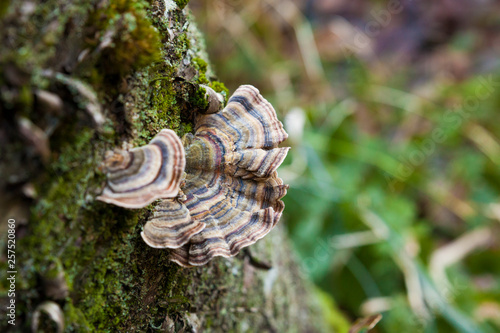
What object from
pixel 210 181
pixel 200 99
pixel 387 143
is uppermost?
pixel 200 99

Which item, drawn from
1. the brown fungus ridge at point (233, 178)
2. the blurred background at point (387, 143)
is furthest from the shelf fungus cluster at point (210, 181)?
the blurred background at point (387, 143)

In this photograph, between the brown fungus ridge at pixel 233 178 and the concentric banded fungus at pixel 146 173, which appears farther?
the brown fungus ridge at pixel 233 178

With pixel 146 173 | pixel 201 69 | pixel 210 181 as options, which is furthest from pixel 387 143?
pixel 146 173

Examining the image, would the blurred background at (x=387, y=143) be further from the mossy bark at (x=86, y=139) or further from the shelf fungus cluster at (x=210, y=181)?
the mossy bark at (x=86, y=139)

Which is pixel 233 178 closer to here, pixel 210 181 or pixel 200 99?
pixel 210 181

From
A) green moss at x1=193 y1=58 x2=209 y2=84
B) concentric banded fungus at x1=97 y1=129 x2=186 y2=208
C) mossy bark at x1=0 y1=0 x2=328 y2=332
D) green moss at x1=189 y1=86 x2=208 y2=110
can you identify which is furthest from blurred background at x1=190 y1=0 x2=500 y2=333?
concentric banded fungus at x1=97 y1=129 x2=186 y2=208

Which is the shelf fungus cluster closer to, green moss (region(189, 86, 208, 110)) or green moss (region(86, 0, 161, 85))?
green moss (region(189, 86, 208, 110))

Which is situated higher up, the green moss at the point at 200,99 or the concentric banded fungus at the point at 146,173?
the green moss at the point at 200,99
